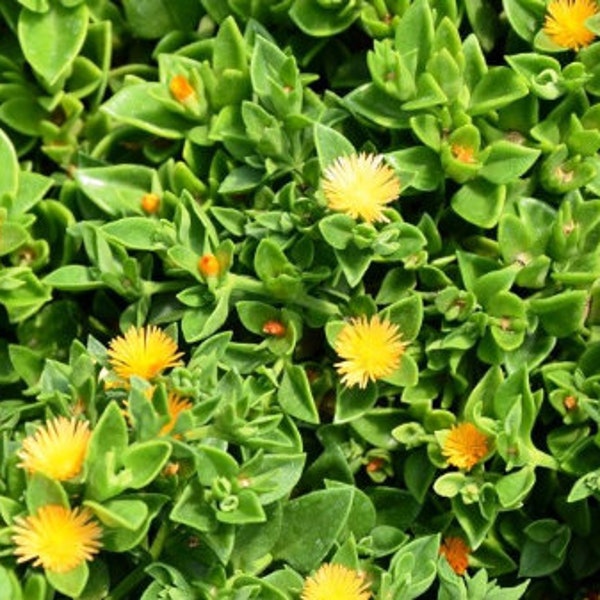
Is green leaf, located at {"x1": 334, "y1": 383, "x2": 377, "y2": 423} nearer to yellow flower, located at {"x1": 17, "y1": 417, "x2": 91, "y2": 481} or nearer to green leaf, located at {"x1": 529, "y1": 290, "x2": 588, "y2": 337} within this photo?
green leaf, located at {"x1": 529, "y1": 290, "x2": 588, "y2": 337}

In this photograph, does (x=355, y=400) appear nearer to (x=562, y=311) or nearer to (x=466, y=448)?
(x=466, y=448)

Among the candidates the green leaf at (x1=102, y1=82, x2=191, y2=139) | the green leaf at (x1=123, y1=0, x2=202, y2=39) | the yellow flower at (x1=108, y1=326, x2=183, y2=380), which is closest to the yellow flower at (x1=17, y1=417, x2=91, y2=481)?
the yellow flower at (x1=108, y1=326, x2=183, y2=380)

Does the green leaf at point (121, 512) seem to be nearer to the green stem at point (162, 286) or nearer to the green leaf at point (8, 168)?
the green stem at point (162, 286)

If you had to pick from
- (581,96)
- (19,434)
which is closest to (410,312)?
(581,96)

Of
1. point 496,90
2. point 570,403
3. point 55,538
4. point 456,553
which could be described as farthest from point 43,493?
point 496,90

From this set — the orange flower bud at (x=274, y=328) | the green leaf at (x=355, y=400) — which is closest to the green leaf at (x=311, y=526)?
the green leaf at (x=355, y=400)
